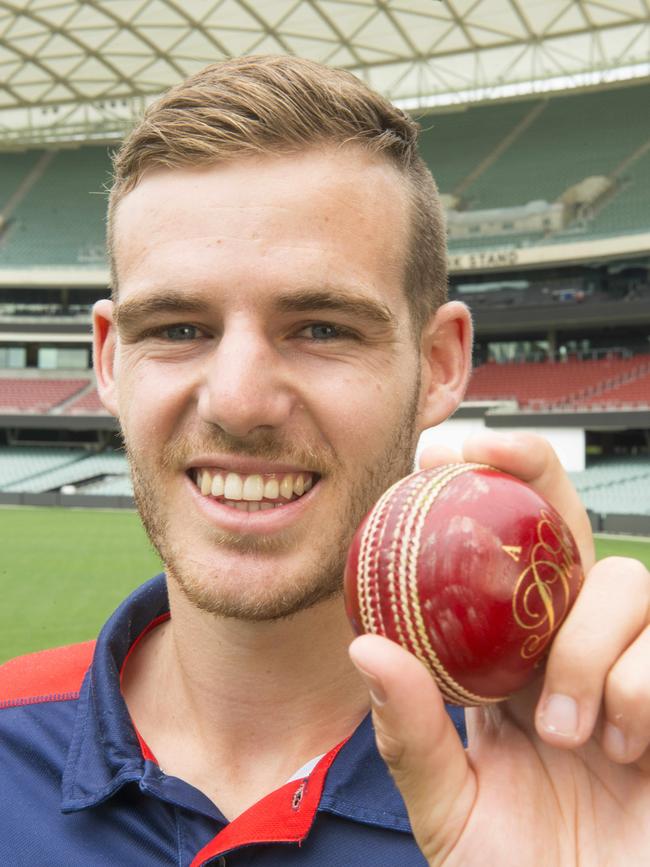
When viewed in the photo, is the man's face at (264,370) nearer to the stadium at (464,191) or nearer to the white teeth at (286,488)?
the white teeth at (286,488)

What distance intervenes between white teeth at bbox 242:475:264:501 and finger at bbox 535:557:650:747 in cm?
72

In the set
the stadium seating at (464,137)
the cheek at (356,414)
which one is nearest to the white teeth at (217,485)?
the cheek at (356,414)

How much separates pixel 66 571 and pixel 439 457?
12352 mm

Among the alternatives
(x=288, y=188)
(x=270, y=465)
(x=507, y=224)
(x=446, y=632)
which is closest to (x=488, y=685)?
(x=446, y=632)

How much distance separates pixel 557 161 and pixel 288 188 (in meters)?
36.0

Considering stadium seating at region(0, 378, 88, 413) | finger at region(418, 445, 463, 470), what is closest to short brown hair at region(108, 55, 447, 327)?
finger at region(418, 445, 463, 470)

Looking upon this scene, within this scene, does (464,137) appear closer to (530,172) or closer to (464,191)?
(464,191)

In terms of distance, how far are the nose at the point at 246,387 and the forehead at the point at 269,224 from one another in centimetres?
15

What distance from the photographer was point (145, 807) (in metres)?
1.85

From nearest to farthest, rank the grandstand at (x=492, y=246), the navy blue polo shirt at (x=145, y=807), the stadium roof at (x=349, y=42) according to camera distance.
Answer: the navy blue polo shirt at (x=145, y=807) < the stadium roof at (x=349, y=42) < the grandstand at (x=492, y=246)

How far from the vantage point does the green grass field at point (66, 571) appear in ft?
29.8

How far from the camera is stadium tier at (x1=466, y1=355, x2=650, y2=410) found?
92.6ft

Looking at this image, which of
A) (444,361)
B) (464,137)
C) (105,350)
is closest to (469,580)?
(444,361)

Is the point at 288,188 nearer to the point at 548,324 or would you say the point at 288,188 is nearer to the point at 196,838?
the point at 196,838
